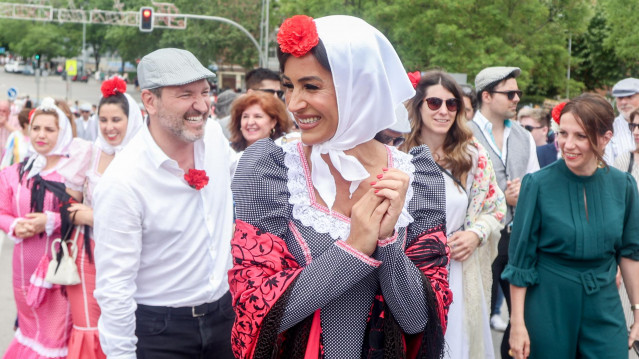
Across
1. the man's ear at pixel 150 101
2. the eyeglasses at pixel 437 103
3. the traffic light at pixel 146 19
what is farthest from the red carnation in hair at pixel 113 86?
the traffic light at pixel 146 19

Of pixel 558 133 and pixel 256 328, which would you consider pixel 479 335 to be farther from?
pixel 256 328

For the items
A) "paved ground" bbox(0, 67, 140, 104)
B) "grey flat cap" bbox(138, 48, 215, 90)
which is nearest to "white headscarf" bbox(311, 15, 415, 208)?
"grey flat cap" bbox(138, 48, 215, 90)

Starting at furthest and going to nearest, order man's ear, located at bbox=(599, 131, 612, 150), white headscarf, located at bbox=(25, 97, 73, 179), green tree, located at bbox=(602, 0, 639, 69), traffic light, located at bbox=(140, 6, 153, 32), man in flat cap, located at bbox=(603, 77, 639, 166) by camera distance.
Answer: traffic light, located at bbox=(140, 6, 153, 32), green tree, located at bbox=(602, 0, 639, 69), man in flat cap, located at bbox=(603, 77, 639, 166), white headscarf, located at bbox=(25, 97, 73, 179), man's ear, located at bbox=(599, 131, 612, 150)

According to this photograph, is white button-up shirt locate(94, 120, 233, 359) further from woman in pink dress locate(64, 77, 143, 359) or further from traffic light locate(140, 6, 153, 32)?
traffic light locate(140, 6, 153, 32)

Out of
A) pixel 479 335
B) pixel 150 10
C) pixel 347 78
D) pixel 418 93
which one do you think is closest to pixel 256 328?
pixel 347 78

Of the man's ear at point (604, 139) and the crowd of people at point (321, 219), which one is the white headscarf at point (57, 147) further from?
the man's ear at point (604, 139)

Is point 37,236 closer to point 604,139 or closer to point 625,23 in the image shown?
point 604,139

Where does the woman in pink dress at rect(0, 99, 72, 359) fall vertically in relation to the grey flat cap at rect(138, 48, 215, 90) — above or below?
below

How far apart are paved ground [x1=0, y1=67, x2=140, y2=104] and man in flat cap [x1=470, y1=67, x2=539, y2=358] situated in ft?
170

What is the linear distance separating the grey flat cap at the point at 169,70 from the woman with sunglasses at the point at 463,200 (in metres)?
1.57

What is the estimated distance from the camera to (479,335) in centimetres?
417

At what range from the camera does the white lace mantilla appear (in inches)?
85.4

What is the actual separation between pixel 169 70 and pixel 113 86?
2.18 meters

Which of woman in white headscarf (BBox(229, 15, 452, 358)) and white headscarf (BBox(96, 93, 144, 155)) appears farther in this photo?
white headscarf (BBox(96, 93, 144, 155))
